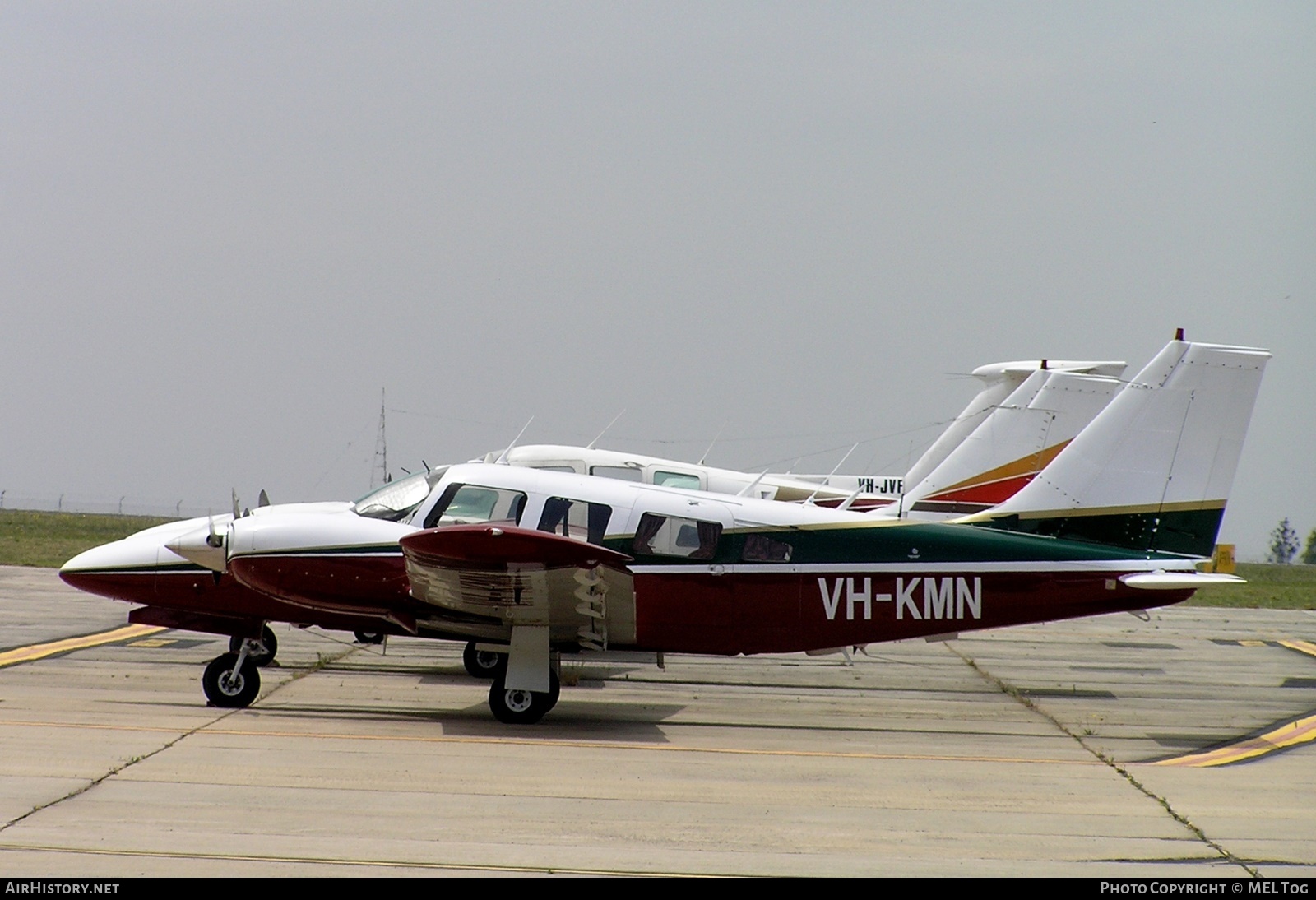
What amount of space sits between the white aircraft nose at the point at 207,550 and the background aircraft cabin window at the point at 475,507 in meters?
1.92

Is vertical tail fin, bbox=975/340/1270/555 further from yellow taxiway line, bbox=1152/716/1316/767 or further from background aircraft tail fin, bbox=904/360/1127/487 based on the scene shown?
background aircraft tail fin, bbox=904/360/1127/487

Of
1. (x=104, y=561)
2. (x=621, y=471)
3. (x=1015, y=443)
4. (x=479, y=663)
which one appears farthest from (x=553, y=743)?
(x=1015, y=443)

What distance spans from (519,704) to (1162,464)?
6.65 m

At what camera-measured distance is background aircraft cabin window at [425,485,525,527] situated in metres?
11.9

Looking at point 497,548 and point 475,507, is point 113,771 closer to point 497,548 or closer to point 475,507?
point 497,548

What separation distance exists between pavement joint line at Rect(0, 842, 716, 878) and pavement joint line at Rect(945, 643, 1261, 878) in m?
3.06

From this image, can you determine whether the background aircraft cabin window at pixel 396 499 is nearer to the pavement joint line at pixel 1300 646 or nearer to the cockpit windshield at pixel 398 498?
the cockpit windshield at pixel 398 498

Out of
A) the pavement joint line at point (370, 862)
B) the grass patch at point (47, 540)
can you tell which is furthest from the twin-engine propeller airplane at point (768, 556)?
the grass patch at point (47, 540)

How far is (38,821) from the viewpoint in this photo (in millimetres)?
7602

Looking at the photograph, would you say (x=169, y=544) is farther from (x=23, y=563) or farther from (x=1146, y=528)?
(x=23, y=563)

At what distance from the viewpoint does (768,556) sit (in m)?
12.2

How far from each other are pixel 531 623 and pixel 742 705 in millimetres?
3028

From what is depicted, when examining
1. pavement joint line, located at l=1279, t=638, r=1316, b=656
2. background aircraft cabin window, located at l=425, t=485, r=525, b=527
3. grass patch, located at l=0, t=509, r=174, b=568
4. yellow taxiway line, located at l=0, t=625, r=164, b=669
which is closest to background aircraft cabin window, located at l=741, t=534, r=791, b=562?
background aircraft cabin window, located at l=425, t=485, r=525, b=527
